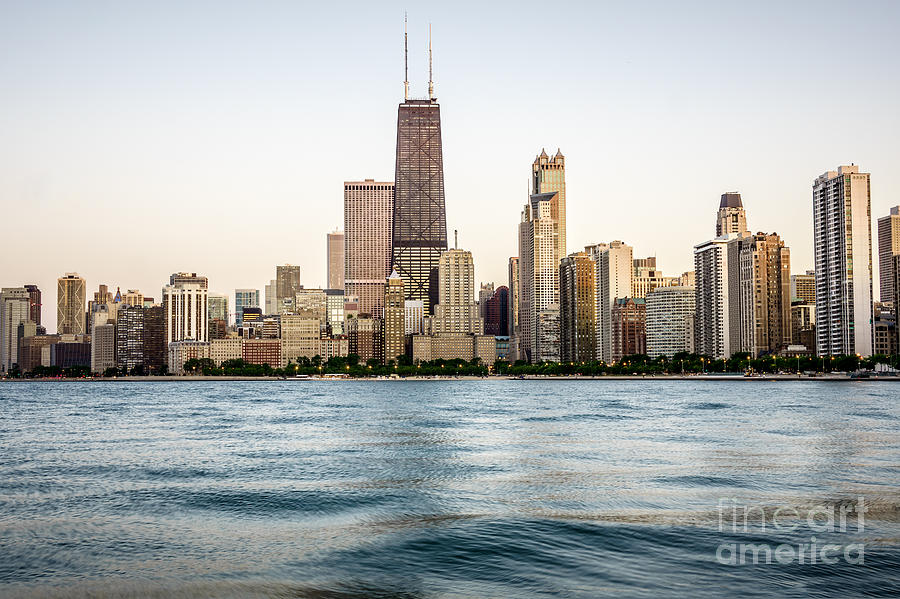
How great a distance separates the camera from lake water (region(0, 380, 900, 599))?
24.4m

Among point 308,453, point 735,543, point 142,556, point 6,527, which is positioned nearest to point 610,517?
point 735,543

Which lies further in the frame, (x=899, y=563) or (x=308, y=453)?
(x=308, y=453)

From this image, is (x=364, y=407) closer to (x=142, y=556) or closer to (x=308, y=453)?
(x=308, y=453)

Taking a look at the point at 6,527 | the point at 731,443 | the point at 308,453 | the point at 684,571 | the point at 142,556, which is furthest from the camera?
the point at 731,443

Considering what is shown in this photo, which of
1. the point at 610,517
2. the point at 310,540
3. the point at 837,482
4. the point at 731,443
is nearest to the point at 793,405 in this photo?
the point at 731,443

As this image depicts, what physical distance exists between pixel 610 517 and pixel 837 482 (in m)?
14.6

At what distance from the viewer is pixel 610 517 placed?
32.3 metres

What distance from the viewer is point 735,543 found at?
28.3 meters

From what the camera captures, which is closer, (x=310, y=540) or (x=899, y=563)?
(x=899, y=563)

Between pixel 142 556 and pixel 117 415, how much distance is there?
7830cm

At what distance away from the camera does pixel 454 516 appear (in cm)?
3356

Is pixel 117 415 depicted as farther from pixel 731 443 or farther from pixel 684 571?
pixel 684 571

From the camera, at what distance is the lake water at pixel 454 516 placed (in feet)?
80.1

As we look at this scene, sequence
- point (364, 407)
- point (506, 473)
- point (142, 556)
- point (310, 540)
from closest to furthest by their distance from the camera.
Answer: point (142, 556) < point (310, 540) < point (506, 473) < point (364, 407)
